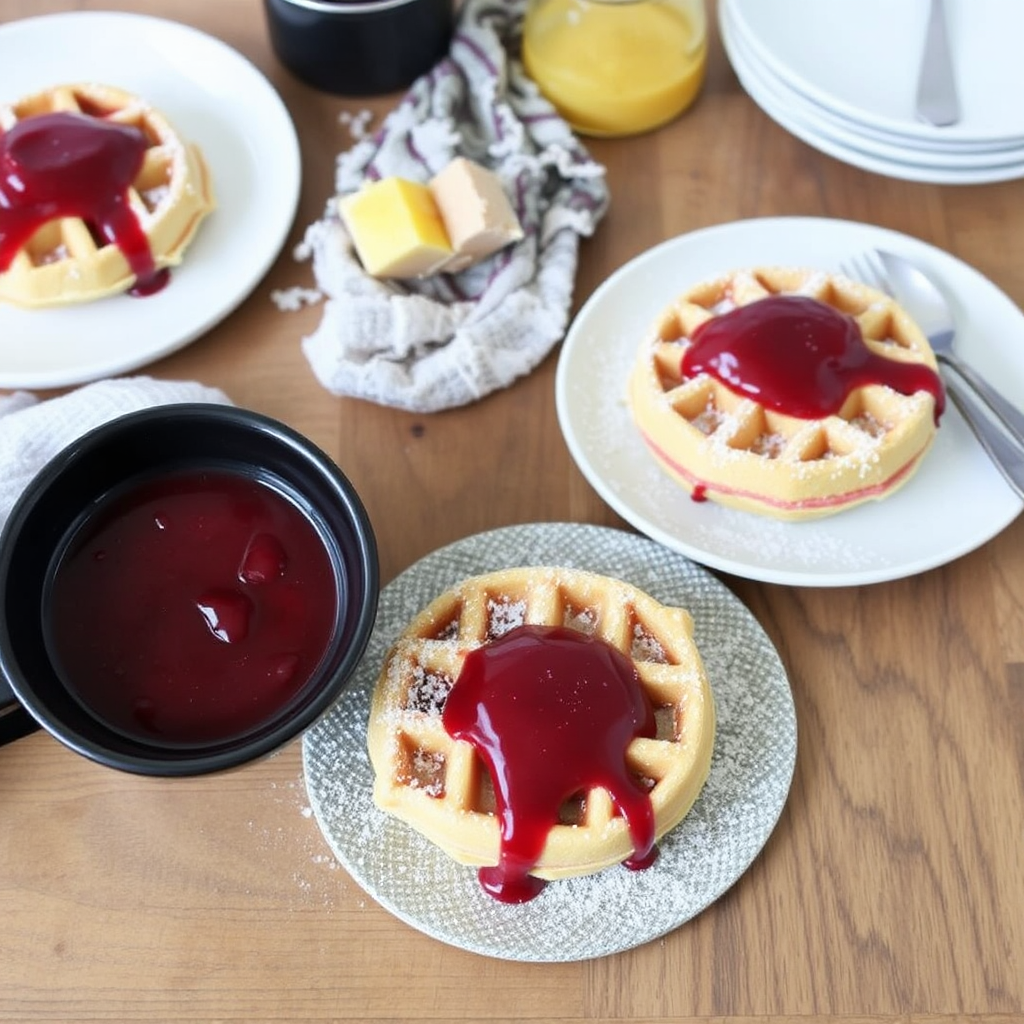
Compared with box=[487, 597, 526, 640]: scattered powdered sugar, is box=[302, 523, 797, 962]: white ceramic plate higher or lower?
lower

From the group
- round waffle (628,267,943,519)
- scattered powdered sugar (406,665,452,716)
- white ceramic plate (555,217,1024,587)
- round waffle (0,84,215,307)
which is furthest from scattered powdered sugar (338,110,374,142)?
scattered powdered sugar (406,665,452,716)

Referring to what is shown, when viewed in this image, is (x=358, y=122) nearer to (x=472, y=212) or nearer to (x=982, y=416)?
(x=472, y=212)

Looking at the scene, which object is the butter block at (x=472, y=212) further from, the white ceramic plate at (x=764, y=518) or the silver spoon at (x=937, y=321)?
the silver spoon at (x=937, y=321)

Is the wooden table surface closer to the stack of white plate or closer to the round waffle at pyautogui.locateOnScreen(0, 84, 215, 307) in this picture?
the round waffle at pyautogui.locateOnScreen(0, 84, 215, 307)

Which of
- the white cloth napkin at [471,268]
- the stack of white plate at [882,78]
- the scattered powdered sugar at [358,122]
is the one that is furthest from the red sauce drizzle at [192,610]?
the stack of white plate at [882,78]

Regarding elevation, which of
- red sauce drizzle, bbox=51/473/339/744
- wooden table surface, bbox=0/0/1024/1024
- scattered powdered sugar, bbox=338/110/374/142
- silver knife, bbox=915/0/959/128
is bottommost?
wooden table surface, bbox=0/0/1024/1024

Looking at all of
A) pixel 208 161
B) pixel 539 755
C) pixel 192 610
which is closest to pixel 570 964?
pixel 539 755

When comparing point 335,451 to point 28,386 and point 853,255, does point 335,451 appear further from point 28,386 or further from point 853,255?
point 853,255
